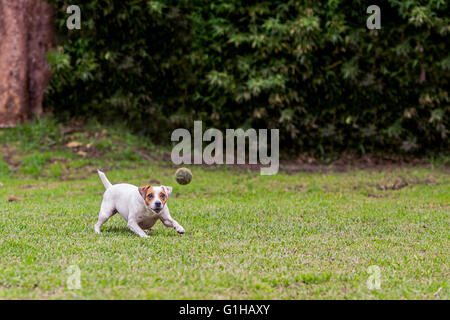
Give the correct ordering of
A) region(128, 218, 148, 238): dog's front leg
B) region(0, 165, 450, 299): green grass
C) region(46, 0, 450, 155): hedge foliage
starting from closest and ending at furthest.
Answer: region(0, 165, 450, 299): green grass < region(128, 218, 148, 238): dog's front leg < region(46, 0, 450, 155): hedge foliage

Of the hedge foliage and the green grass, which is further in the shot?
the hedge foliage

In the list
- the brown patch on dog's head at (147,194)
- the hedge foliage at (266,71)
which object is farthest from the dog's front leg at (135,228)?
the hedge foliage at (266,71)

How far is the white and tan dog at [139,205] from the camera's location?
609 centimetres

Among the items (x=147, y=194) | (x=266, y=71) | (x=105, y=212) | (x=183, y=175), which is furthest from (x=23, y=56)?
(x=147, y=194)

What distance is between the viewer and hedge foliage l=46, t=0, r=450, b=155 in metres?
13.7

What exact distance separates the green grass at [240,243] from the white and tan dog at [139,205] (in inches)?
7.1

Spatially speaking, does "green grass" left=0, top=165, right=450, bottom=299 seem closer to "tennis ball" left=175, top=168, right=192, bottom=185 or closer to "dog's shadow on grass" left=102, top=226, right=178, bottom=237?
"dog's shadow on grass" left=102, top=226, right=178, bottom=237

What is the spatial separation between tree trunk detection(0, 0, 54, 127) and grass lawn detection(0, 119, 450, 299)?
3.70 ft

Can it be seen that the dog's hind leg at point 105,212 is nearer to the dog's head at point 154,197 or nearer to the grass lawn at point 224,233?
the grass lawn at point 224,233

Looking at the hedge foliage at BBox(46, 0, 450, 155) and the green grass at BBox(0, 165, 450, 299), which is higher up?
the hedge foliage at BBox(46, 0, 450, 155)

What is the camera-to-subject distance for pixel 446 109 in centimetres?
1389

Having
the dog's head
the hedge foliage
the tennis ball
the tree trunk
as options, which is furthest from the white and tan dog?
the tree trunk
